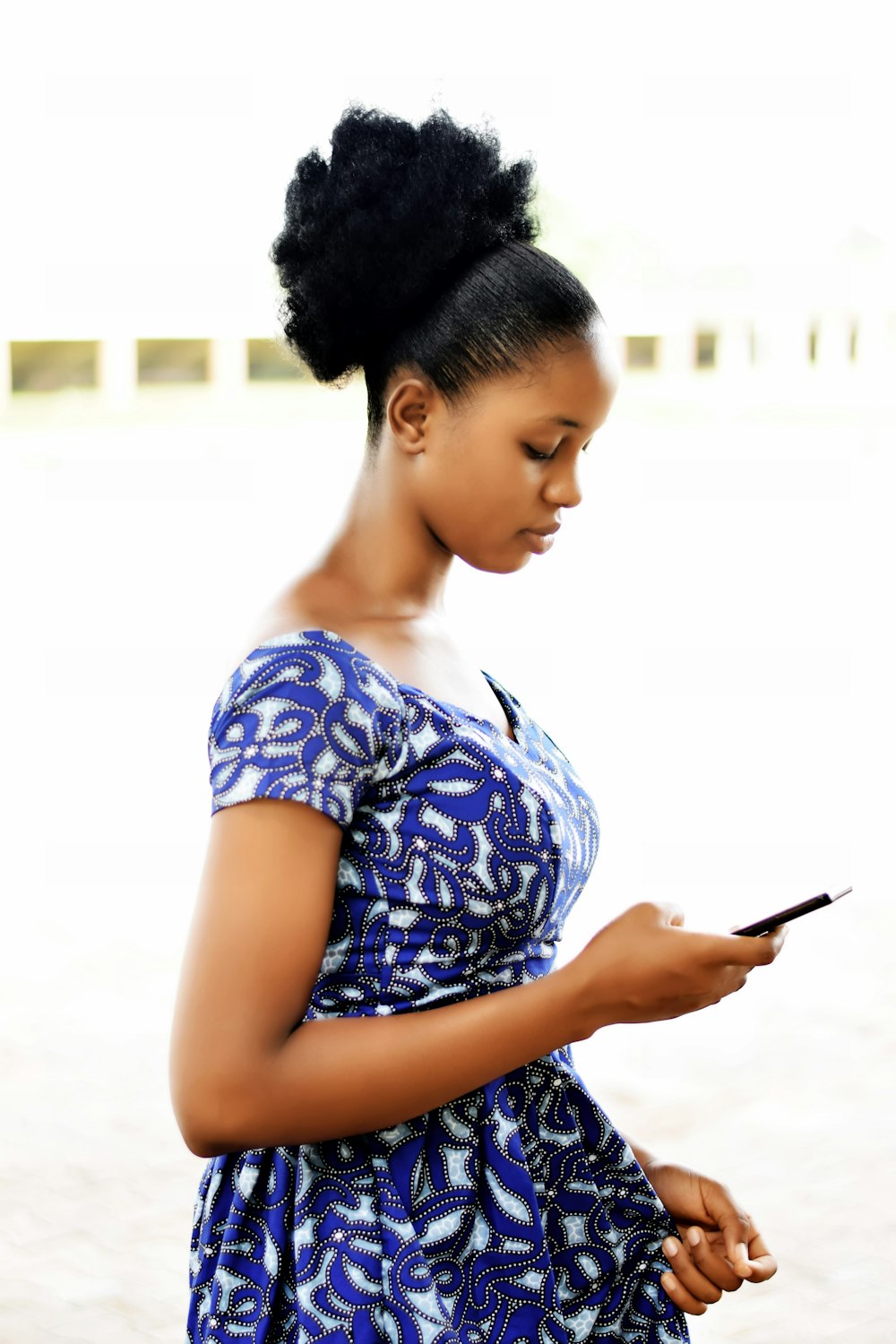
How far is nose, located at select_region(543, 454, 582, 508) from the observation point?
50.2 inches

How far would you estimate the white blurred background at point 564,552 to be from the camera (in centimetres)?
379

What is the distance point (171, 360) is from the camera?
64.4 feet

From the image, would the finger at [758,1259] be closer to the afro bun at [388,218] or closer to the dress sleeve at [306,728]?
the dress sleeve at [306,728]

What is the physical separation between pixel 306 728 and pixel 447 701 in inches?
8.7

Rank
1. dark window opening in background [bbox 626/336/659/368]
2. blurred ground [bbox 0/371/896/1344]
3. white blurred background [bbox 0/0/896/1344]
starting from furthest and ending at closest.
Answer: dark window opening in background [bbox 626/336/659/368] → white blurred background [bbox 0/0/896/1344] → blurred ground [bbox 0/371/896/1344]

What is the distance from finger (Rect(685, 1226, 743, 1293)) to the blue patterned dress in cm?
6

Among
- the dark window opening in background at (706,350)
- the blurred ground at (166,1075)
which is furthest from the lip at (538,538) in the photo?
the dark window opening in background at (706,350)

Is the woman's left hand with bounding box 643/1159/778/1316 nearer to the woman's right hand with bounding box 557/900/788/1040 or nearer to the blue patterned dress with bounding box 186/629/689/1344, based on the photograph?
the blue patterned dress with bounding box 186/629/689/1344

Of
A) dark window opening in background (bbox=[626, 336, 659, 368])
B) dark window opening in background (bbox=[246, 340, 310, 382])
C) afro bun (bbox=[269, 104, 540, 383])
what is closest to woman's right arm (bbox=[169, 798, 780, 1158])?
afro bun (bbox=[269, 104, 540, 383])

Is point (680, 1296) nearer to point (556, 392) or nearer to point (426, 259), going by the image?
point (556, 392)

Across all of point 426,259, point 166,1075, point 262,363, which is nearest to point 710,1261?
point 426,259

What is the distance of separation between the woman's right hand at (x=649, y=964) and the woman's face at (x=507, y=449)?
336mm

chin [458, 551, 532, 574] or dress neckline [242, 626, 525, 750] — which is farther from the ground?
chin [458, 551, 532, 574]

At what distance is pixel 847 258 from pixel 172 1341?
21328mm
